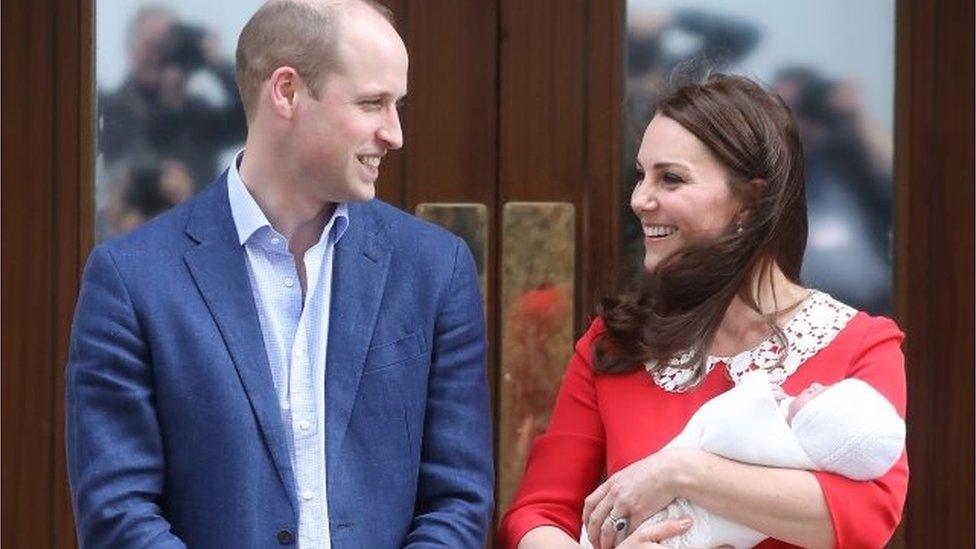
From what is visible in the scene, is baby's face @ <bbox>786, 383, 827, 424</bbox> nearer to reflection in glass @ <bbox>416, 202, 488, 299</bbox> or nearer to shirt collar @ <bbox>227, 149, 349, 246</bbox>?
shirt collar @ <bbox>227, 149, 349, 246</bbox>

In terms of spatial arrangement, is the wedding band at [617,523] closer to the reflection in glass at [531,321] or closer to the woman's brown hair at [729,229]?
the woman's brown hair at [729,229]

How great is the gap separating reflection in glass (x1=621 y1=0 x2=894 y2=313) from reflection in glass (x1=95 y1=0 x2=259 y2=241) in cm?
71

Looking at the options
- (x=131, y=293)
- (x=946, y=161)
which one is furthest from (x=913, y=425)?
(x=131, y=293)

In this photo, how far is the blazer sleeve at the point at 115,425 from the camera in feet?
8.67

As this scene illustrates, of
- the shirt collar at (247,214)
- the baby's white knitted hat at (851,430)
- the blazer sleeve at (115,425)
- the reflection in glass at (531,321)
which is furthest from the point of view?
the reflection in glass at (531,321)

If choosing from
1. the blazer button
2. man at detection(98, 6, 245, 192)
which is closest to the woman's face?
the blazer button

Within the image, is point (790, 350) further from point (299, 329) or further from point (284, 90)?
point (284, 90)

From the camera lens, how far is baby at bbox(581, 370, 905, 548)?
8.35 feet

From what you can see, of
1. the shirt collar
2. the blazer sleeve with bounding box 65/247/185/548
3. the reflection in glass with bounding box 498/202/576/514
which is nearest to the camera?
the blazer sleeve with bounding box 65/247/185/548

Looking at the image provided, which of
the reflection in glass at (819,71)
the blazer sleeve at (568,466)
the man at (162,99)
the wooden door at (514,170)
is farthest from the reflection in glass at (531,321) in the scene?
the blazer sleeve at (568,466)

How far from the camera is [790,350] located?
8.92 ft

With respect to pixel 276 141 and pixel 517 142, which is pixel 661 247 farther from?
pixel 517 142

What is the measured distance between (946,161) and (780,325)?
0.90 m

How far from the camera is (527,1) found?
3.55 m
